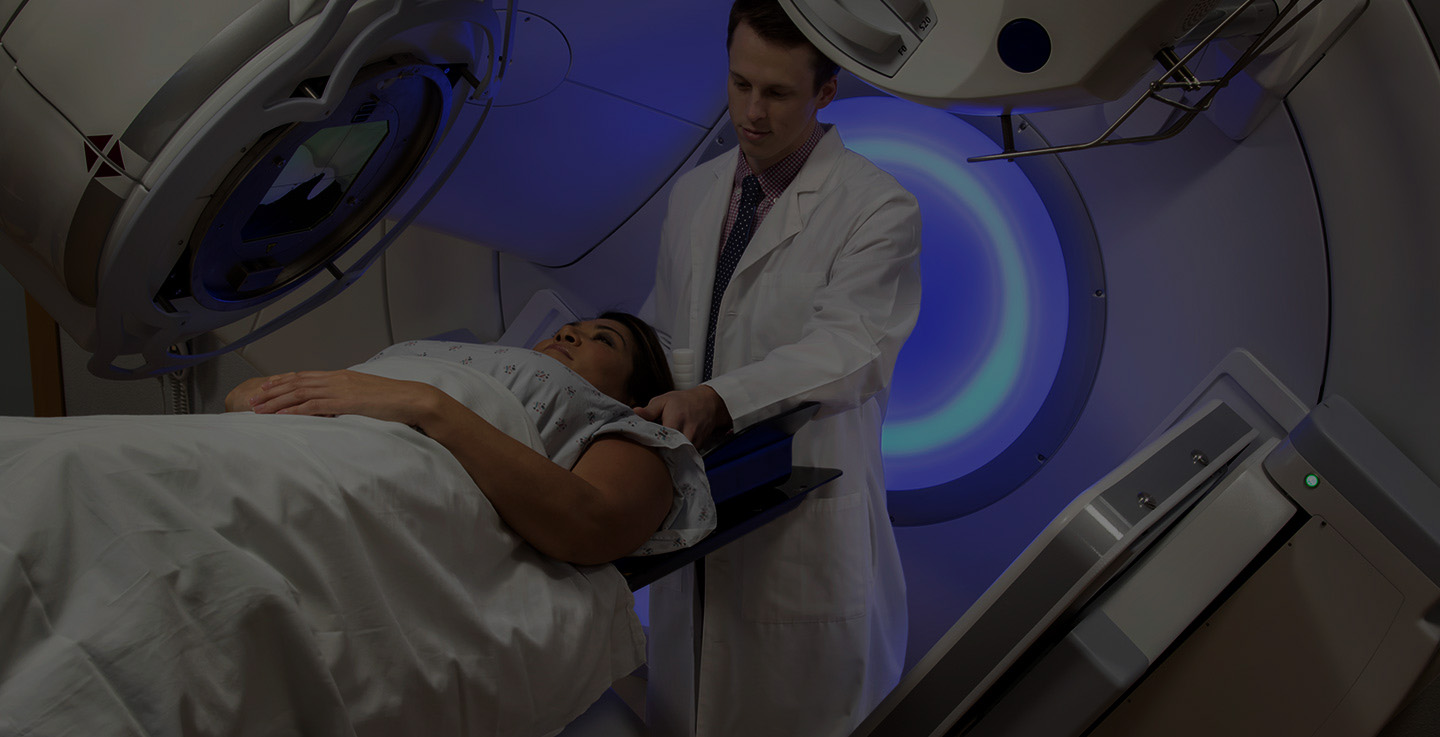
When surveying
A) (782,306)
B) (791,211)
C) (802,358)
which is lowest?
(802,358)

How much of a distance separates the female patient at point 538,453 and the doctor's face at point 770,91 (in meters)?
0.55

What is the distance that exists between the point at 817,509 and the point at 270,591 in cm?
94

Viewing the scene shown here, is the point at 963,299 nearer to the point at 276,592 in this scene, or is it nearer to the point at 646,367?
the point at 646,367

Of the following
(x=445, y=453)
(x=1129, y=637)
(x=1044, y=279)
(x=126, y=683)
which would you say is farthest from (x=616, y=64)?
(x=126, y=683)

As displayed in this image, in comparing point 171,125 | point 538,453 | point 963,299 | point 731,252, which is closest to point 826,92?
point 731,252

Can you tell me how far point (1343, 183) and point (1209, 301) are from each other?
11.5 inches

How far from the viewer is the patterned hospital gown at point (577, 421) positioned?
1188mm

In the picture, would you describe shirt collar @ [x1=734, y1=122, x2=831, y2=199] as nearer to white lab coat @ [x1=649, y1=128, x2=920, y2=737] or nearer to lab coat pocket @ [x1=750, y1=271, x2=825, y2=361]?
white lab coat @ [x1=649, y1=128, x2=920, y2=737]

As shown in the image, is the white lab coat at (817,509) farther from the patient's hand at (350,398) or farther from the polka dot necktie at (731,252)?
the patient's hand at (350,398)

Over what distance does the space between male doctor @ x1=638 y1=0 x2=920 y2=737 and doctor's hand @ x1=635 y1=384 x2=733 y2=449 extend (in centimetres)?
13

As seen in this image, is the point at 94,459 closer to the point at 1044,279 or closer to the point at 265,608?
the point at 265,608

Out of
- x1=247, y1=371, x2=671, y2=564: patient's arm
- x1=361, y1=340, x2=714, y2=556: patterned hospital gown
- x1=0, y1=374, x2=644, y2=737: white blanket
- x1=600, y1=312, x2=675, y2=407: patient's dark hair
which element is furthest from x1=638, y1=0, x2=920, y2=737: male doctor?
x1=0, y1=374, x2=644, y2=737: white blanket

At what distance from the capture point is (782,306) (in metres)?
1.62

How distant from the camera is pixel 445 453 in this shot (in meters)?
1.01
